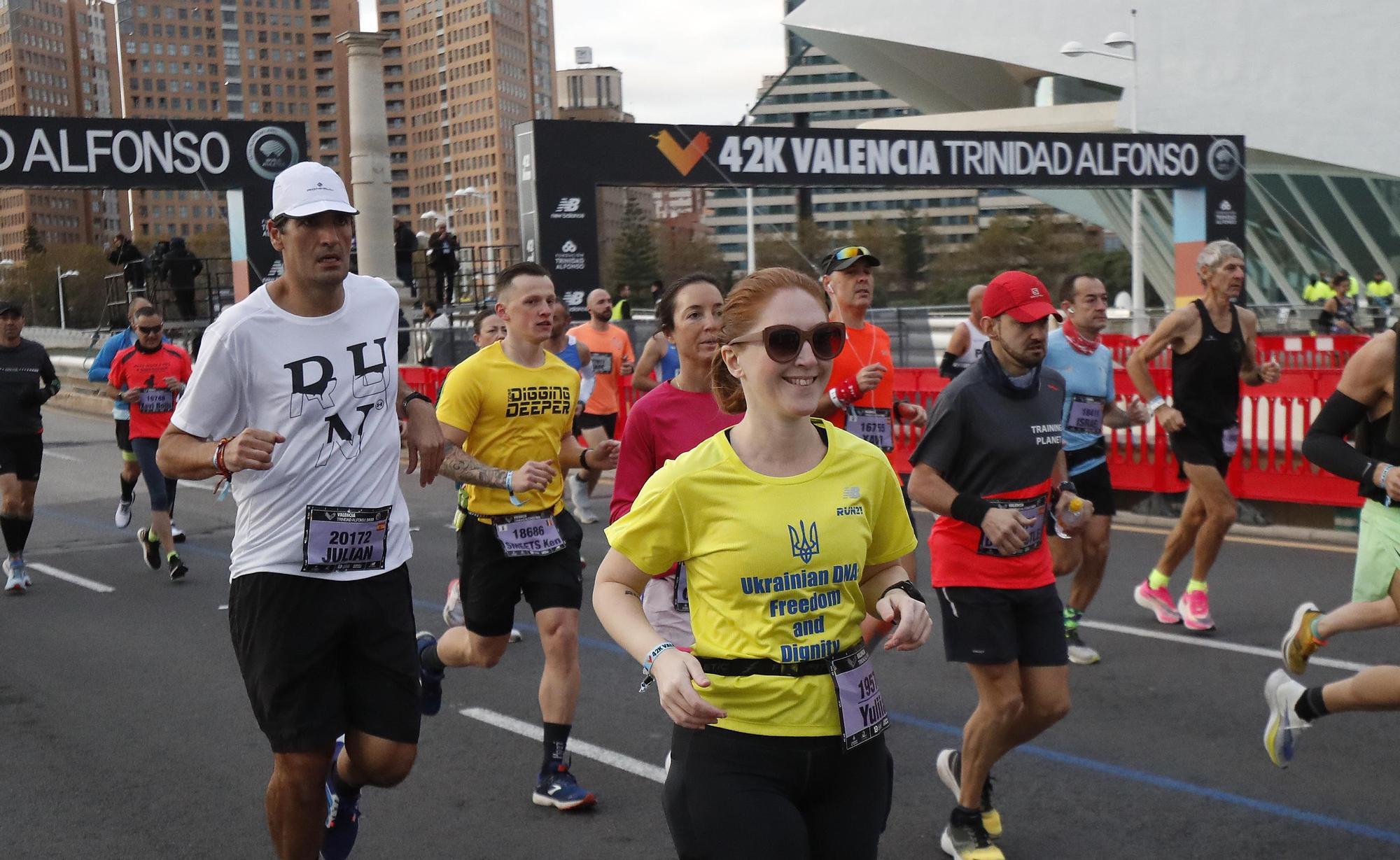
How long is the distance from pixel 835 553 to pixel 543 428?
308 centimetres

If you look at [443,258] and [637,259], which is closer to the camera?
[443,258]

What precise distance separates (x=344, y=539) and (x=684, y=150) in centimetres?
1535

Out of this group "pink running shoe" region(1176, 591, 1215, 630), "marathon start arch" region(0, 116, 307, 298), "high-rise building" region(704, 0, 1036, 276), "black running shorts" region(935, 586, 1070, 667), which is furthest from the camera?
"high-rise building" region(704, 0, 1036, 276)

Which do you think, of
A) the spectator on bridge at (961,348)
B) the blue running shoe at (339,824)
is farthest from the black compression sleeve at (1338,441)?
the spectator on bridge at (961,348)

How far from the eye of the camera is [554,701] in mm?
5082

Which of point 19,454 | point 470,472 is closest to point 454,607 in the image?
point 470,472

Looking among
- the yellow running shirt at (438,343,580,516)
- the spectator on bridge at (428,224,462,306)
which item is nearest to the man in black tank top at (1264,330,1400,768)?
the yellow running shirt at (438,343,580,516)

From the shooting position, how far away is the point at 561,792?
5094 mm

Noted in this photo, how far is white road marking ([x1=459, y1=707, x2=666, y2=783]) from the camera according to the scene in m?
5.54

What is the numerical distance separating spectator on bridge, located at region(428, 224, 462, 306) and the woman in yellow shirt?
23.9m

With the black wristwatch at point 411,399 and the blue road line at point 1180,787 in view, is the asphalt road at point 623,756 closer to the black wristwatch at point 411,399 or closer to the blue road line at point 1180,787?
the blue road line at point 1180,787

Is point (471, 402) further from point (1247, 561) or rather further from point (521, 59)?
point (521, 59)

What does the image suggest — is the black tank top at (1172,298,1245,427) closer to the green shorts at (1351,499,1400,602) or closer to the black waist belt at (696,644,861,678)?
the green shorts at (1351,499,1400,602)

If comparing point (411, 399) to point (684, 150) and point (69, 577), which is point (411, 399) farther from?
point (684, 150)
